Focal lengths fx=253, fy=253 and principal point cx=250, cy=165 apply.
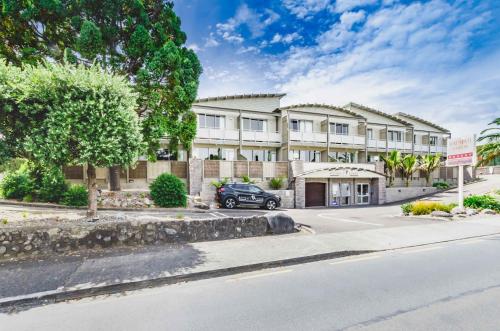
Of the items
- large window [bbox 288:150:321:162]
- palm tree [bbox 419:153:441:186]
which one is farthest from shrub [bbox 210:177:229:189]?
palm tree [bbox 419:153:441:186]

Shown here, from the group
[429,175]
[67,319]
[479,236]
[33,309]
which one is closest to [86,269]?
[33,309]

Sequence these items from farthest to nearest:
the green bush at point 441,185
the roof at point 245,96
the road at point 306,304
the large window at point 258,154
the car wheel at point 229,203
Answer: the green bush at point 441,185, the large window at point 258,154, the roof at point 245,96, the car wheel at point 229,203, the road at point 306,304

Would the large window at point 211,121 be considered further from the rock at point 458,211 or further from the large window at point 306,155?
the rock at point 458,211

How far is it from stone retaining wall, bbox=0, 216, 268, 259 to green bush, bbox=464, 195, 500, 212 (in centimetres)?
1367

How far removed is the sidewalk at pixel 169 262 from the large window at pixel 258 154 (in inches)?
629

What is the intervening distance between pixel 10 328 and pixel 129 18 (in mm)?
14293

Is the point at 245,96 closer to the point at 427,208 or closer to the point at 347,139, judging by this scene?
the point at 347,139

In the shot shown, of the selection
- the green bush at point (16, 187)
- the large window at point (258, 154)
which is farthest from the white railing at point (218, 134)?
the green bush at point (16, 187)

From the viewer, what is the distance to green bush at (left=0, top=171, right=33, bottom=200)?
12008 millimetres

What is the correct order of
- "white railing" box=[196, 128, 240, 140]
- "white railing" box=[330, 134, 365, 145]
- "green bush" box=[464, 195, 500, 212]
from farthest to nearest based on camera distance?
"white railing" box=[330, 134, 365, 145] < "white railing" box=[196, 128, 240, 140] < "green bush" box=[464, 195, 500, 212]

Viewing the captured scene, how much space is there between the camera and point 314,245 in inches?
283

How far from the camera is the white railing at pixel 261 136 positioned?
2289 centimetres

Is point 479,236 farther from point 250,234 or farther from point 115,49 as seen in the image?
point 115,49

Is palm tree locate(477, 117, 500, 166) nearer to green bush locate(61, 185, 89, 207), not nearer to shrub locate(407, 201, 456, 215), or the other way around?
shrub locate(407, 201, 456, 215)
